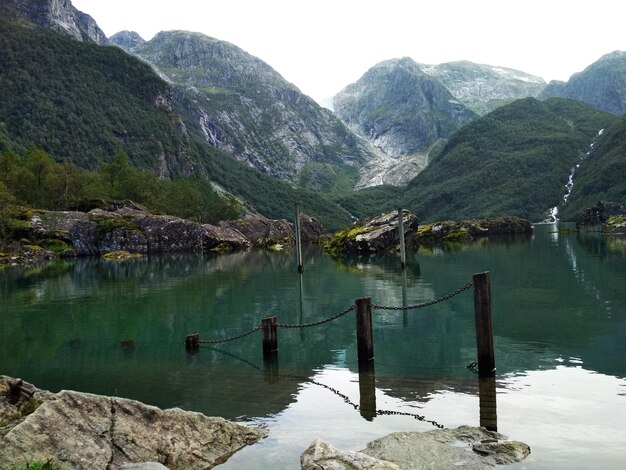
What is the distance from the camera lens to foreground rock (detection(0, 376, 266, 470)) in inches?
398

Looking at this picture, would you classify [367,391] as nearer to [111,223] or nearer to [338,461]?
[338,461]

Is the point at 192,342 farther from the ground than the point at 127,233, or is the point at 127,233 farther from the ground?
the point at 127,233

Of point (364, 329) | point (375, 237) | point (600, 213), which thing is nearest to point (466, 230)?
point (375, 237)

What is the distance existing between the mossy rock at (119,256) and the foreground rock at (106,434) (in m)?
82.0

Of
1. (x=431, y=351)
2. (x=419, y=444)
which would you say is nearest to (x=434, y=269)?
(x=431, y=351)

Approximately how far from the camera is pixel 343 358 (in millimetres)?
21750

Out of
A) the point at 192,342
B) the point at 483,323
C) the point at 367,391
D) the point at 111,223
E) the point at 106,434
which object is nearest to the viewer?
the point at 106,434

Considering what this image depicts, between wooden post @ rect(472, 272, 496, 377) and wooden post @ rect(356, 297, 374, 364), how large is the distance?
3.57 m

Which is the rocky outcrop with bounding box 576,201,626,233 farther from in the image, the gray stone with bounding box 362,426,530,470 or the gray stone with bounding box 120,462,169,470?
the gray stone with bounding box 120,462,169,470

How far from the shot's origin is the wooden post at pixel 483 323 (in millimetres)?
16594

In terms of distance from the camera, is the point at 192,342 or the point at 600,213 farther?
the point at 600,213

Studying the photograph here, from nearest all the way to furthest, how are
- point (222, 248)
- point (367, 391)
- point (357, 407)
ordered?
point (357, 407)
point (367, 391)
point (222, 248)

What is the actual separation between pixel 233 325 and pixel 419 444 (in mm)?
19140

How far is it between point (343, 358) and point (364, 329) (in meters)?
3.19
